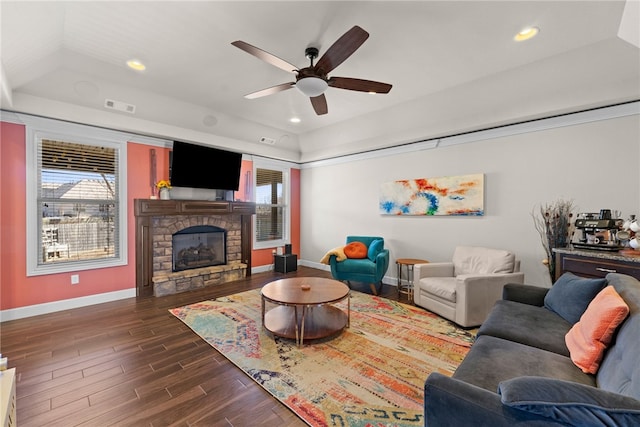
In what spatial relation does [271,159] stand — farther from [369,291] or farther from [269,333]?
[269,333]

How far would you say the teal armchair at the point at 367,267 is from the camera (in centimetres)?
445

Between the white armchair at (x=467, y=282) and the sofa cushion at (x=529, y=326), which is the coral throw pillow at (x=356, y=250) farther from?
the sofa cushion at (x=529, y=326)

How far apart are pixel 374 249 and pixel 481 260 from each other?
158 cm

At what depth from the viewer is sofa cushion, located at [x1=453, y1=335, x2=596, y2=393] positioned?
143 centimetres

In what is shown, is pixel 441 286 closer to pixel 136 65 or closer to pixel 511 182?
pixel 511 182

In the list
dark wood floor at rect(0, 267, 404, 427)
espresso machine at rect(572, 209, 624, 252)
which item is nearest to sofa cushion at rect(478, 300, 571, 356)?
espresso machine at rect(572, 209, 624, 252)

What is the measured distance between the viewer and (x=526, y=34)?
8.41 ft

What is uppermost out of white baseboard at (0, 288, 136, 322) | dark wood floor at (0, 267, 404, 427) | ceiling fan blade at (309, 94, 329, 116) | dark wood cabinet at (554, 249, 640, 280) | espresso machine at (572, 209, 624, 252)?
ceiling fan blade at (309, 94, 329, 116)

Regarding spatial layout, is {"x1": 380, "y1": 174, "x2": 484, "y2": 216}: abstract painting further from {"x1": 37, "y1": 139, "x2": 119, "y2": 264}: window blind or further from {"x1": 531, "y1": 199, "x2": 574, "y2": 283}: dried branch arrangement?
{"x1": 37, "y1": 139, "x2": 119, "y2": 264}: window blind

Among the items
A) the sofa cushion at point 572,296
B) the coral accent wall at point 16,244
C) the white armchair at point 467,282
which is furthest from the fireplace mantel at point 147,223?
the sofa cushion at point 572,296

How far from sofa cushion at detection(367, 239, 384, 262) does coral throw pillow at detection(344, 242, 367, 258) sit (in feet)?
0.56

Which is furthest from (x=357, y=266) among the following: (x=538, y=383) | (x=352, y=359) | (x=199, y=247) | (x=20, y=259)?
(x=20, y=259)

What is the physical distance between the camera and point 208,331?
10.2 ft

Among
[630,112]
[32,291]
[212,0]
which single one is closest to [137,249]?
[32,291]
